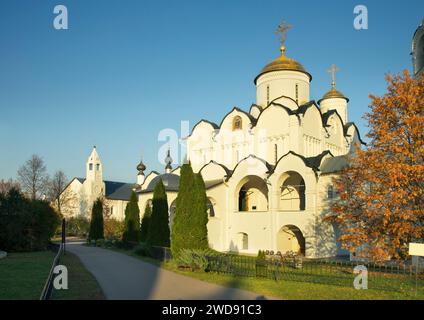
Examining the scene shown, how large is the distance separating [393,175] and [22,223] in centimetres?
2072

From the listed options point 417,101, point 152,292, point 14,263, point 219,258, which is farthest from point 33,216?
point 417,101

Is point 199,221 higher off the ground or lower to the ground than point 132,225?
higher

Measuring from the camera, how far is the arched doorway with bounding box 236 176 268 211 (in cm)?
3002

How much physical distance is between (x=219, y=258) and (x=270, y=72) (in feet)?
69.6

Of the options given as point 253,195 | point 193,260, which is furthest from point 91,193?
point 193,260

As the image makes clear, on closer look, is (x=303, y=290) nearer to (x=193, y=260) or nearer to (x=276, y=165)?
(x=193, y=260)

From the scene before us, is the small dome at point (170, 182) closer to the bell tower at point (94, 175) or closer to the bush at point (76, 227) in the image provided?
the bush at point (76, 227)

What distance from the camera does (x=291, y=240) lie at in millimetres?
28125

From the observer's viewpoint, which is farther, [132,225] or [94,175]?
[94,175]

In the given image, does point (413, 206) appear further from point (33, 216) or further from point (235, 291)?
point (33, 216)

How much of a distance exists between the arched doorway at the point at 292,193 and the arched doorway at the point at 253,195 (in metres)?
1.66

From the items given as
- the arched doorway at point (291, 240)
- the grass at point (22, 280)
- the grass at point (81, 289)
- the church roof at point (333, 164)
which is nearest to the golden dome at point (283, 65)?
the church roof at point (333, 164)

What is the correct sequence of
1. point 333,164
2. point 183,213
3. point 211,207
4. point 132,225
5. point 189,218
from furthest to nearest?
point 211,207 < point 132,225 < point 333,164 < point 183,213 < point 189,218

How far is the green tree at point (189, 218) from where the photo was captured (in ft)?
55.3
